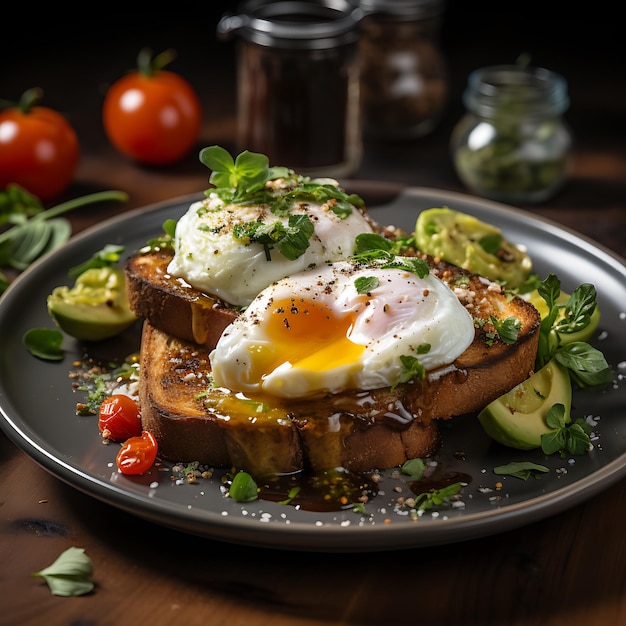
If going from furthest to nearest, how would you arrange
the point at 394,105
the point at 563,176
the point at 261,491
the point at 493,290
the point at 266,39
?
the point at 394,105 → the point at 563,176 → the point at 266,39 → the point at 493,290 → the point at 261,491

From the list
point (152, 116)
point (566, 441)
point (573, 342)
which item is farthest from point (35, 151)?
point (566, 441)

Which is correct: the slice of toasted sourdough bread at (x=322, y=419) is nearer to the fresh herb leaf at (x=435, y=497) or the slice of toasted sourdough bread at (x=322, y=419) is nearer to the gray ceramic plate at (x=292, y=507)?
the gray ceramic plate at (x=292, y=507)

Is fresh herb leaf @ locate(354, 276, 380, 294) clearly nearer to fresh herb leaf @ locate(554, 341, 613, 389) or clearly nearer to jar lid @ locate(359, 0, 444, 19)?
fresh herb leaf @ locate(554, 341, 613, 389)

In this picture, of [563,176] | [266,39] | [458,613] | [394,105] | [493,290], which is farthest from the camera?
[394,105]

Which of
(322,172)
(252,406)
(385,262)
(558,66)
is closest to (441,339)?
(385,262)

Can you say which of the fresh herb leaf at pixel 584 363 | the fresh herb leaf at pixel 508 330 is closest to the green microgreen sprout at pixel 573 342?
the fresh herb leaf at pixel 584 363

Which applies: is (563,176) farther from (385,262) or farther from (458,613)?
(458,613)
